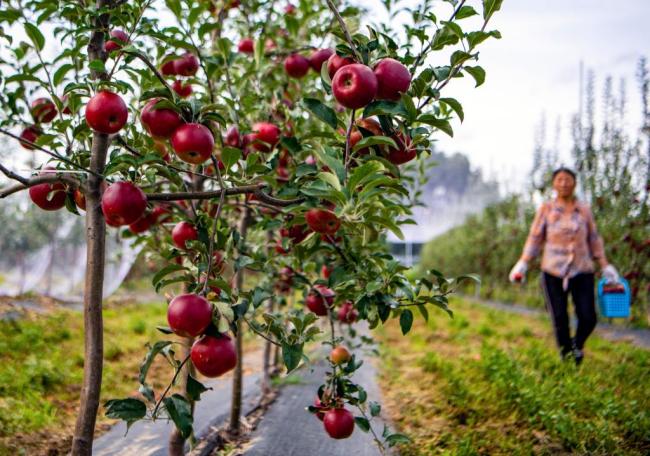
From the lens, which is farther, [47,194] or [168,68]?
[168,68]

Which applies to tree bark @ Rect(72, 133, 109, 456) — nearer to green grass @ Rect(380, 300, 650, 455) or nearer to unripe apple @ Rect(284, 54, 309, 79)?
unripe apple @ Rect(284, 54, 309, 79)

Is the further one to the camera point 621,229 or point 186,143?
point 621,229

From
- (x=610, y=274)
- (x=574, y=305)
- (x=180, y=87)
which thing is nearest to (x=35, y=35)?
(x=180, y=87)

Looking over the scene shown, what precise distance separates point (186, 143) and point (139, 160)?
13cm

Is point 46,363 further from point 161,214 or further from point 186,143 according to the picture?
point 186,143

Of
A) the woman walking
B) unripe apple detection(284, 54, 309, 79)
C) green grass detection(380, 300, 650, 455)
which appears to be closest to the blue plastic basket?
green grass detection(380, 300, 650, 455)

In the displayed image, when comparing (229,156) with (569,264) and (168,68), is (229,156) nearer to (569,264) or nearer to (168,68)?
(168,68)

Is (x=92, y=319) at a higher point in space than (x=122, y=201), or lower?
lower

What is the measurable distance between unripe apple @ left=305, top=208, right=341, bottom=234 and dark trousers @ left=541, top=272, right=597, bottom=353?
2.57 meters

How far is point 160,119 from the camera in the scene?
116cm

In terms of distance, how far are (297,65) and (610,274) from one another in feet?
→ 8.44

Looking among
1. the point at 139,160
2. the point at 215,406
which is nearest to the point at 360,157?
the point at 139,160

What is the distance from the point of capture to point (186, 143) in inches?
44.6

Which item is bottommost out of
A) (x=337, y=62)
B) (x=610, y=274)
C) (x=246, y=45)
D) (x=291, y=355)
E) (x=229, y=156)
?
(x=291, y=355)
